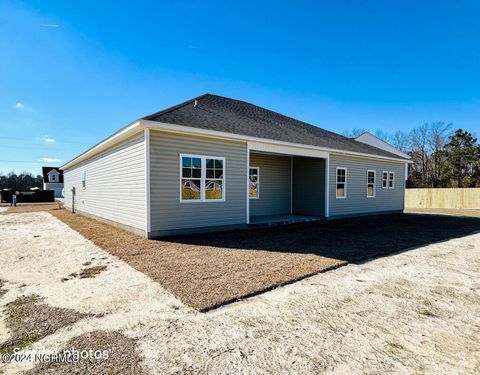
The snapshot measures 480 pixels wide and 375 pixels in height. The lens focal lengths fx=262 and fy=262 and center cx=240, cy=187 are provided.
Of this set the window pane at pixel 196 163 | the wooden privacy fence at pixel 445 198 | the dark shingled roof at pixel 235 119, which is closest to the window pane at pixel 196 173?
the window pane at pixel 196 163

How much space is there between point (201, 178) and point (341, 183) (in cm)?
723

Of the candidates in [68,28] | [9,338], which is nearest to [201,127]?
[68,28]

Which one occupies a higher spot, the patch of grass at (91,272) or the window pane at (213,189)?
the window pane at (213,189)

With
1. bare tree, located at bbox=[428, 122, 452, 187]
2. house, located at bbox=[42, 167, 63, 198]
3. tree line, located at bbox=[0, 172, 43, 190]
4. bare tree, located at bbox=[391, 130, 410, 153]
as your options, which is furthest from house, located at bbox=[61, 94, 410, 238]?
tree line, located at bbox=[0, 172, 43, 190]

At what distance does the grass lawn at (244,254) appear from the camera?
3.74 meters

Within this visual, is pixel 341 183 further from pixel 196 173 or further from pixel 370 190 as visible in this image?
pixel 196 173

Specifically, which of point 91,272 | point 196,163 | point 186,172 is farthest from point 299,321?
point 196,163

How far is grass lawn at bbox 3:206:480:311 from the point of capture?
3.74 metres

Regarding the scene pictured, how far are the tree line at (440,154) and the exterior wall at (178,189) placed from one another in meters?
31.4

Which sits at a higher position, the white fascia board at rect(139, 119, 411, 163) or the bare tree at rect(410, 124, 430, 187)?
the bare tree at rect(410, 124, 430, 187)

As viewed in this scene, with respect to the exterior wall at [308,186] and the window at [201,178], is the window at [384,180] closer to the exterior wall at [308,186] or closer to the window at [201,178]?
the exterior wall at [308,186]

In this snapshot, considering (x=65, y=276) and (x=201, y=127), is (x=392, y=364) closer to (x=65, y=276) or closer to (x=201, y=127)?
(x=65, y=276)

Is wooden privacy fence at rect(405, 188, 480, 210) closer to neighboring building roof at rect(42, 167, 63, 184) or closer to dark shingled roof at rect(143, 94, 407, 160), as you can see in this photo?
dark shingled roof at rect(143, 94, 407, 160)

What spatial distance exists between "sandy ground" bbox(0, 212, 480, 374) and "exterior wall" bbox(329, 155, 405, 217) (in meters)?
7.21
